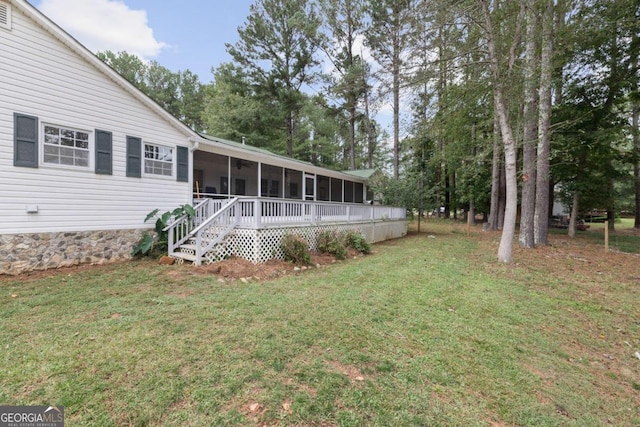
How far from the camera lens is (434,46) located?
7.79 meters

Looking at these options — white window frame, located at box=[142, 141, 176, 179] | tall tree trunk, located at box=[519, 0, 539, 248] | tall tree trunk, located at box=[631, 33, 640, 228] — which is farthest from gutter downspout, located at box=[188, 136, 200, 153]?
tall tree trunk, located at box=[631, 33, 640, 228]

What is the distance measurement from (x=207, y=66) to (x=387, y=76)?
2513 cm

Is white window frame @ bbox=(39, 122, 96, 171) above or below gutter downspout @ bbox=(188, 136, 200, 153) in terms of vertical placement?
below

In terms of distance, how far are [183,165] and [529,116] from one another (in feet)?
32.8

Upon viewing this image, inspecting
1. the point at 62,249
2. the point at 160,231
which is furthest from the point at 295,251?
the point at 62,249

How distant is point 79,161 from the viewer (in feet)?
21.4

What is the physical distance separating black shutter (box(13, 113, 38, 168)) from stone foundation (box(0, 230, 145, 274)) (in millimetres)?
1513

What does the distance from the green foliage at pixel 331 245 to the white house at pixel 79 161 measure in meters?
0.50

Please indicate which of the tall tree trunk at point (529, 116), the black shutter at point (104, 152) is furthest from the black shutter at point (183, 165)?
the tall tree trunk at point (529, 116)

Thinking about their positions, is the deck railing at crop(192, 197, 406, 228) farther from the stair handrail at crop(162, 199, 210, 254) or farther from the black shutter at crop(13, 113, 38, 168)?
the black shutter at crop(13, 113, 38, 168)

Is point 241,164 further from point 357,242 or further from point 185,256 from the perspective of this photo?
point 357,242

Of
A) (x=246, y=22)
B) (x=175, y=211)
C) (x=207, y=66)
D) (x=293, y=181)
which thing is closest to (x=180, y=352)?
(x=175, y=211)

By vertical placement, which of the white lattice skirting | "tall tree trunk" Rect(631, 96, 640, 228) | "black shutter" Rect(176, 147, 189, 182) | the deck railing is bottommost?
the white lattice skirting

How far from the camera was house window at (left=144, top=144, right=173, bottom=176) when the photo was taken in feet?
25.3
